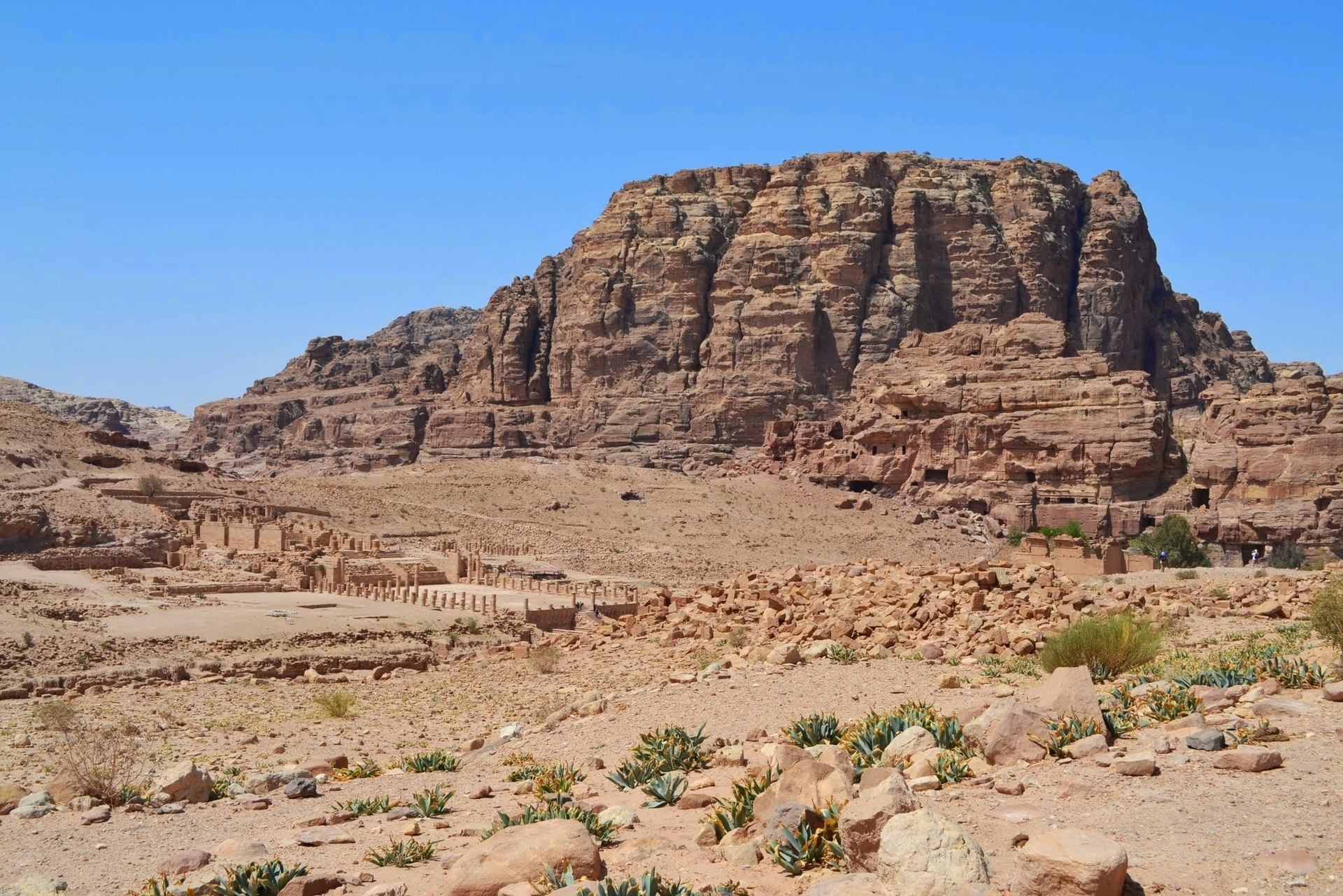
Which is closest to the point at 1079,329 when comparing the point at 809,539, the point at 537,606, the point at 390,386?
the point at 809,539

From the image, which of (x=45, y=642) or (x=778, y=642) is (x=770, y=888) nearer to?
(x=778, y=642)

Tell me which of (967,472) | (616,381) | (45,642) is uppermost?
(616,381)

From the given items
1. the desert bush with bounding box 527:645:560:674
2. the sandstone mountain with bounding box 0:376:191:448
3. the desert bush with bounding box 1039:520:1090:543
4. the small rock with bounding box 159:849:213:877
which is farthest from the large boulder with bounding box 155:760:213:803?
the sandstone mountain with bounding box 0:376:191:448

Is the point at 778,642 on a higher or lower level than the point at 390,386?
lower

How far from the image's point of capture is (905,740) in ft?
30.1

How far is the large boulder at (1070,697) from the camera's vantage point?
892 cm

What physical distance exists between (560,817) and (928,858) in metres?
3.09

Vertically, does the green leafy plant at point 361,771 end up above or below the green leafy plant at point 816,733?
below

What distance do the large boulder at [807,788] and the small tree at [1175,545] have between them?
35.2 m

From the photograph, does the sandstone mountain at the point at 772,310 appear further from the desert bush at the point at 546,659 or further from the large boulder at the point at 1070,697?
the large boulder at the point at 1070,697

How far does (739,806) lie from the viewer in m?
8.05

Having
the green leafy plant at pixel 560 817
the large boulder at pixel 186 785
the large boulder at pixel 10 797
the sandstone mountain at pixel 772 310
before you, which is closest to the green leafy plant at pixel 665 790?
the green leafy plant at pixel 560 817

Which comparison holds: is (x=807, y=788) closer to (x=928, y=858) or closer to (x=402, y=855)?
(x=928, y=858)

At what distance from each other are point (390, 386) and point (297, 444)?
10.1 m
